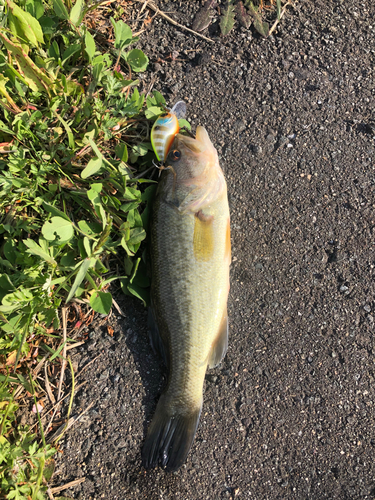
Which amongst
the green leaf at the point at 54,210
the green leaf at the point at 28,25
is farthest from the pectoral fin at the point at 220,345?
the green leaf at the point at 28,25

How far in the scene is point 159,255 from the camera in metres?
2.75

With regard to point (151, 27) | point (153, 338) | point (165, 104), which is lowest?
point (153, 338)

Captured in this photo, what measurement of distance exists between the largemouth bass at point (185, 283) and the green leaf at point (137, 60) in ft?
2.35

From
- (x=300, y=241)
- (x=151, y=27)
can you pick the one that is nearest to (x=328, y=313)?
(x=300, y=241)

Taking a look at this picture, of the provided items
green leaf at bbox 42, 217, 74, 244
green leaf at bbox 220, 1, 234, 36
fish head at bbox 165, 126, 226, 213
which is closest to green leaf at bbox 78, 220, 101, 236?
green leaf at bbox 42, 217, 74, 244

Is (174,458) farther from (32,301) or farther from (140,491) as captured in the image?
(32,301)

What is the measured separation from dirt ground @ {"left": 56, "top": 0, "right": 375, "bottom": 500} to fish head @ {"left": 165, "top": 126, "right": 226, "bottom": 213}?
1.30 feet

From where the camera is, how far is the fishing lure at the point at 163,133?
2.82m

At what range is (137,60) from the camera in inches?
116

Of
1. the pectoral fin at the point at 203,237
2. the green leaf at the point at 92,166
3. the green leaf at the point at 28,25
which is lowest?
the pectoral fin at the point at 203,237

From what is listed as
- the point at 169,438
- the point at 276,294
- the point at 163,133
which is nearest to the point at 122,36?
the point at 163,133

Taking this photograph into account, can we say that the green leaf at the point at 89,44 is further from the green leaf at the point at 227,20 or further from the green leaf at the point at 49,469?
the green leaf at the point at 49,469

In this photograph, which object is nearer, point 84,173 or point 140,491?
point 84,173

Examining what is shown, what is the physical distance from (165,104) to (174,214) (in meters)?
1.03
